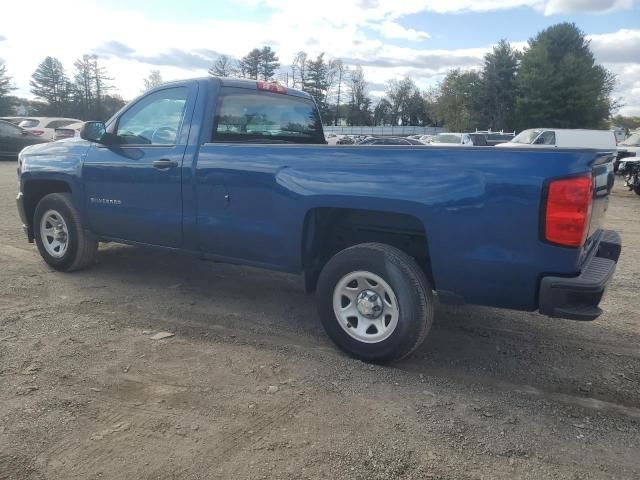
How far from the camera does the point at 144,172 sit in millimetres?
4879

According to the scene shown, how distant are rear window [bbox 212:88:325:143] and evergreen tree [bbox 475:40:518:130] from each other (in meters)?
63.3

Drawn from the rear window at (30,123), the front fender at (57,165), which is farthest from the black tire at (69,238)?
the rear window at (30,123)

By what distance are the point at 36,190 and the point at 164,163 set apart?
2.22 metres

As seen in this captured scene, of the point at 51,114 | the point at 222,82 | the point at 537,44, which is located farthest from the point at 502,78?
the point at 222,82

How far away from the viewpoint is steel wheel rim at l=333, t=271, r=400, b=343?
12.1ft

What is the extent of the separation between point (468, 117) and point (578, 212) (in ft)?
228

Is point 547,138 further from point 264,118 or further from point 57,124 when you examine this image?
point 57,124

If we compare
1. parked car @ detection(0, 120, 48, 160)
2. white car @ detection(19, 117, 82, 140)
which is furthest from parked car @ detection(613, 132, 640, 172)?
white car @ detection(19, 117, 82, 140)

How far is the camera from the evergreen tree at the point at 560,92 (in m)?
58.0

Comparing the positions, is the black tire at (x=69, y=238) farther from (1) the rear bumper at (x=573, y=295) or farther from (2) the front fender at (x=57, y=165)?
(1) the rear bumper at (x=573, y=295)

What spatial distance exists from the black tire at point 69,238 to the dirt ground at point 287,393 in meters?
0.49

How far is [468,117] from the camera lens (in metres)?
68.8

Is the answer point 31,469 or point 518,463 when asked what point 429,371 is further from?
point 31,469

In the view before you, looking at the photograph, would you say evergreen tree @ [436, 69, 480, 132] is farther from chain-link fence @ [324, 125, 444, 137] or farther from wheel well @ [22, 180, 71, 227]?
wheel well @ [22, 180, 71, 227]
